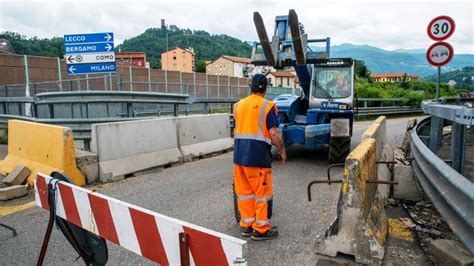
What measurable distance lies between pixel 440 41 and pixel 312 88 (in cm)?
348

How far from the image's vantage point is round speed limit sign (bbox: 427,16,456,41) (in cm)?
884

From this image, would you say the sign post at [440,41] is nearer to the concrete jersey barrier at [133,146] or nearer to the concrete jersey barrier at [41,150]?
the concrete jersey barrier at [133,146]

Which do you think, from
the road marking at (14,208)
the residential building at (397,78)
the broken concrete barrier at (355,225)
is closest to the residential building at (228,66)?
the residential building at (397,78)

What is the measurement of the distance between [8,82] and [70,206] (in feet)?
81.5

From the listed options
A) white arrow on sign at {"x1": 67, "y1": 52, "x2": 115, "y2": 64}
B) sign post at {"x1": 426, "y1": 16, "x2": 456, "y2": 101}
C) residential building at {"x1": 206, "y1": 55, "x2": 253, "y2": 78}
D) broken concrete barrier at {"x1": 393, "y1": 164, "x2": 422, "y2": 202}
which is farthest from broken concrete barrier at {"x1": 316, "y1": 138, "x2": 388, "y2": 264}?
residential building at {"x1": 206, "y1": 55, "x2": 253, "y2": 78}

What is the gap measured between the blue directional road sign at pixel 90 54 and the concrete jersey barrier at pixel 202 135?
465cm

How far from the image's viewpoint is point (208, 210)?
16.5 ft

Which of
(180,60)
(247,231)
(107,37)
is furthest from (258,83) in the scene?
(180,60)

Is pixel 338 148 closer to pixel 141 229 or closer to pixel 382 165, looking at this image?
pixel 382 165

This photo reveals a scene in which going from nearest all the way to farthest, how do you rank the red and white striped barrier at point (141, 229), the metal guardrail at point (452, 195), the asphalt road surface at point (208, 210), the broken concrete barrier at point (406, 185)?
the red and white striped barrier at point (141, 229) → the metal guardrail at point (452, 195) → the asphalt road surface at point (208, 210) → the broken concrete barrier at point (406, 185)

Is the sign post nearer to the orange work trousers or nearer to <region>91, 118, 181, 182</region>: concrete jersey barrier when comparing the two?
<region>91, 118, 181, 182</region>: concrete jersey barrier

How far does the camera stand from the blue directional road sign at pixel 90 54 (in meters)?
11.8

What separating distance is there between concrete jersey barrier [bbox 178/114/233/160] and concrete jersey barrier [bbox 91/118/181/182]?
0.26 metres

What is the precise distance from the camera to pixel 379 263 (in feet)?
11.0
